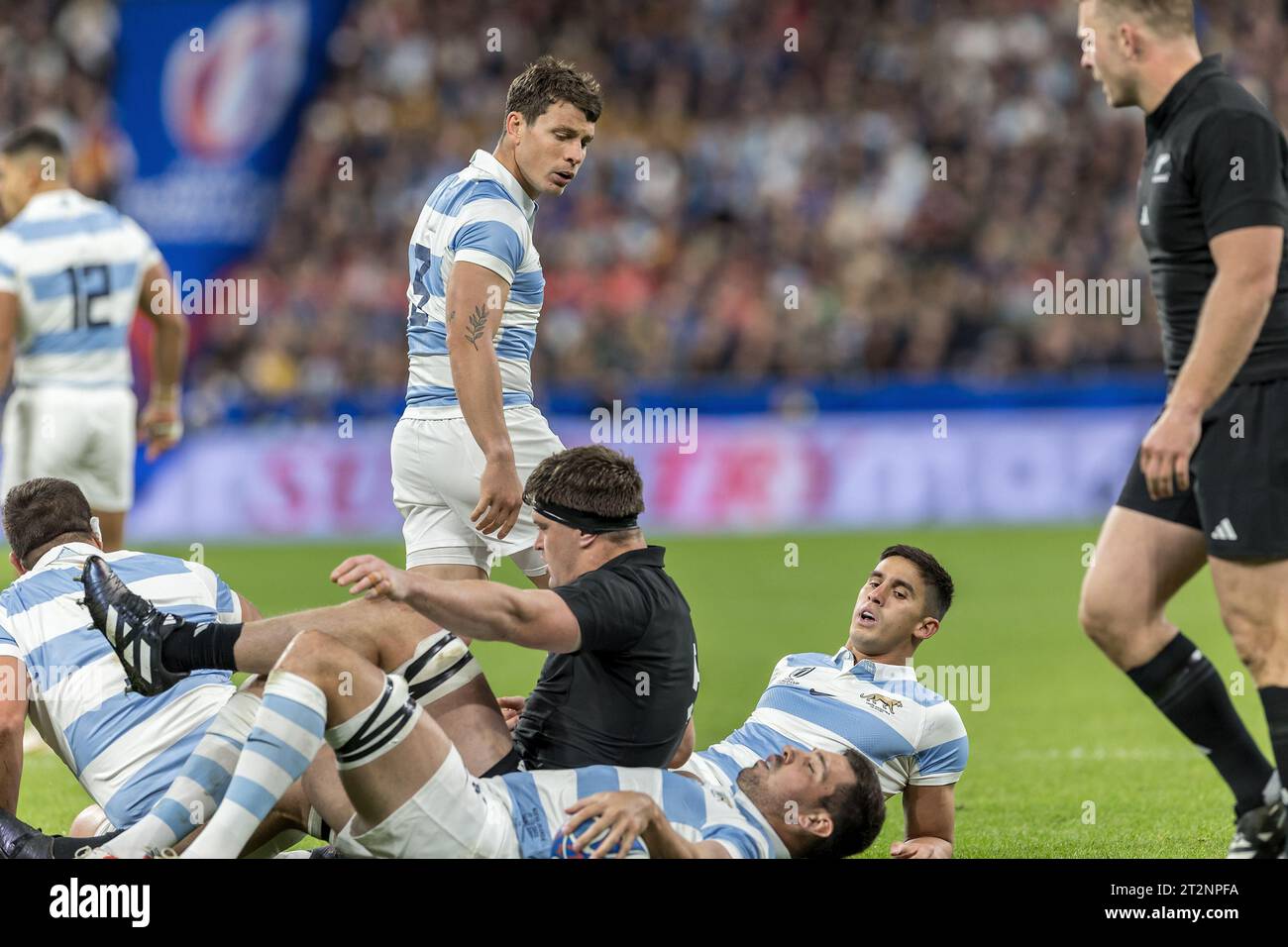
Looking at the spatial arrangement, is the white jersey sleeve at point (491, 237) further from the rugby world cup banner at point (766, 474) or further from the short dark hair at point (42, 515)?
the rugby world cup banner at point (766, 474)

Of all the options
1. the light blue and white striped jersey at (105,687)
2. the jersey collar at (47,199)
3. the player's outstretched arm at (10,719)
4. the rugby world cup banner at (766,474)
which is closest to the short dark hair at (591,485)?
the light blue and white striped jersey at (105,687)

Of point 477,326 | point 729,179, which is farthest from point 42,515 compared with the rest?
point 729,179

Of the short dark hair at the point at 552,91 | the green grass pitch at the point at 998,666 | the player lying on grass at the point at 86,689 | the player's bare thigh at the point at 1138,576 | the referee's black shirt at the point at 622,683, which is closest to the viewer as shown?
the referee's black shirt at the point at 622,683

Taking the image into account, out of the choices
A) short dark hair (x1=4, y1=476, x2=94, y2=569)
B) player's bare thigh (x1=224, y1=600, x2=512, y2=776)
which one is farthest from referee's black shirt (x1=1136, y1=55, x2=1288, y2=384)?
short dark hair (x1=4, y1=476, x2=94, y2=569)

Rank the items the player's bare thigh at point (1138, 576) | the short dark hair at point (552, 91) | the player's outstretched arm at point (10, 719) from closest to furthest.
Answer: the player's bare thigh at point (1138, 576) → the player's outstretched arm at point (10, 719) → the short dark hair at point (552, 91)

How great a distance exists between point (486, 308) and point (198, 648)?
153 centimetres

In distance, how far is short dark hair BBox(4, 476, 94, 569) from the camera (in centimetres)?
521

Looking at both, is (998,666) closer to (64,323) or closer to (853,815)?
(853,815)

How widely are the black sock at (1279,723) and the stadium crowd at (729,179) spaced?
13410mm

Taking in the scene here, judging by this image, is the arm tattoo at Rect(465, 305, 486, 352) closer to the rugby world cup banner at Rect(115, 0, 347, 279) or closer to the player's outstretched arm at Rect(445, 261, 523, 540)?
the player's outstretched arm at Rect(445, 261, 523, 540)

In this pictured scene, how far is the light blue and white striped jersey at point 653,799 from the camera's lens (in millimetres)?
4375

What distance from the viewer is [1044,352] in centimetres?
1762

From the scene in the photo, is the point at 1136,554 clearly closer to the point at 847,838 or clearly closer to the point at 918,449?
the point at 847,838

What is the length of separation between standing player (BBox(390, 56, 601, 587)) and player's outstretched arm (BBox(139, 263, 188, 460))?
2.90 meters
